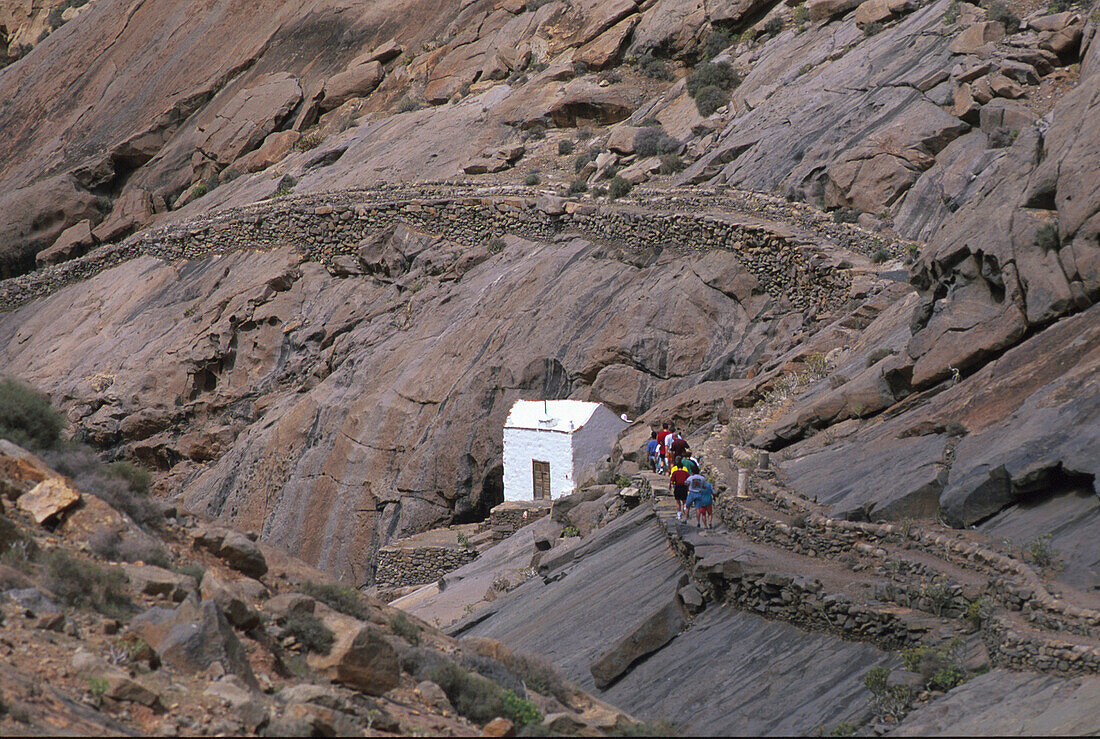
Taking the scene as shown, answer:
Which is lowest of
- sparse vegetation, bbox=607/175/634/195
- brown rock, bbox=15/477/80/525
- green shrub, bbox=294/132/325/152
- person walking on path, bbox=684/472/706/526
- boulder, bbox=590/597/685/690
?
boulder, bbox=590/597/685/690

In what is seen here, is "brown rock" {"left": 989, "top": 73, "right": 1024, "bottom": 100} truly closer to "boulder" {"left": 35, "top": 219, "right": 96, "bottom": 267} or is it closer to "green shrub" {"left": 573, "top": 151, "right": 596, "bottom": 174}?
"green shrub" {"left": 573, "top": 151, "right": 596, "bottom": 174}

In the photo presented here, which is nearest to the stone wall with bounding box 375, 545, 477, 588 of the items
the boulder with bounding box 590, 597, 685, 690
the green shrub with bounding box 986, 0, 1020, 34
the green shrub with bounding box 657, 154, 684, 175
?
the boulder with bounding box 590, 597, 685, 690

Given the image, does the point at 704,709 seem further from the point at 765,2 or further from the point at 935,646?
the point at 765,2

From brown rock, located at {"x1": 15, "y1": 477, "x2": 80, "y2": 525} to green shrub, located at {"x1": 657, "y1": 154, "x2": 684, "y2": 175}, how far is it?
2660cm

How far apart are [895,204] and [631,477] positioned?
1167 centimetres

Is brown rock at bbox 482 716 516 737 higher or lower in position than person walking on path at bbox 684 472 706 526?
higher

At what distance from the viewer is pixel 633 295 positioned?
28.8 meters

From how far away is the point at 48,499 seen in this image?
371 inches

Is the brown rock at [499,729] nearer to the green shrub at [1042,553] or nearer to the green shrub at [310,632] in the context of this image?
the green shrub at [310,632]

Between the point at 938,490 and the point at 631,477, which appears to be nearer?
the point at 938,490

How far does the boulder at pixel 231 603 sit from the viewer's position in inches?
343

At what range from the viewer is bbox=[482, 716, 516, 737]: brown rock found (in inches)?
323

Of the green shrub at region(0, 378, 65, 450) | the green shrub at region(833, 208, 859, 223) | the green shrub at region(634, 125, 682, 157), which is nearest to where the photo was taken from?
the green shrub at region(0, 378, 65, 450)

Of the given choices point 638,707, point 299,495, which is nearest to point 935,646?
point 638,707
